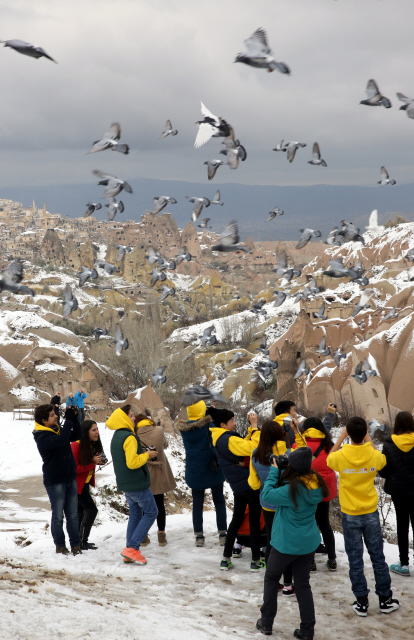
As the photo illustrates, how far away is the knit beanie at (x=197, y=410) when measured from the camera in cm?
606

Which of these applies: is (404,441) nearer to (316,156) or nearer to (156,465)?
(156,465)

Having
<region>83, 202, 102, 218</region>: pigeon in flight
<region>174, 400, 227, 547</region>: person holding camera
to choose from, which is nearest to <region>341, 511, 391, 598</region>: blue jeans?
<region>174, 400, 227, 547</region>: person holding camera

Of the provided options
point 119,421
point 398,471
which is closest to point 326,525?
point 398,471

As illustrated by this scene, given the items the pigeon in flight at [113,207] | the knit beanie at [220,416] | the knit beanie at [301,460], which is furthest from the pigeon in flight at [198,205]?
the knit beanie at [301,460]

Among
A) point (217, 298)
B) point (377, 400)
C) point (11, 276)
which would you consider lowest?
point (377, 400)

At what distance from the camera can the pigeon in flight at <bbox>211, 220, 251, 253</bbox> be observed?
9.26 meters

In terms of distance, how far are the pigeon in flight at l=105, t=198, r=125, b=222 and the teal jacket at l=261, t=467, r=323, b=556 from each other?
7519mm

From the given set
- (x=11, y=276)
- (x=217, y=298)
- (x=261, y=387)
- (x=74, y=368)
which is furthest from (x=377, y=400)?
(x=217, y=298)

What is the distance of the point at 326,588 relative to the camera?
17.2 feet

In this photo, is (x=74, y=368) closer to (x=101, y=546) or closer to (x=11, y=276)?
(x=11, y=276)

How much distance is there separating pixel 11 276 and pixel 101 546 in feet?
14.5

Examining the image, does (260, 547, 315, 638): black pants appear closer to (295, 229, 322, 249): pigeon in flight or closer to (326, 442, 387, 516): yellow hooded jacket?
(326, 442, 387, 516): yellow hooded jacket

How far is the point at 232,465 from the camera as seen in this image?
547 cm

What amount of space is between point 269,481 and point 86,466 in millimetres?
2697
